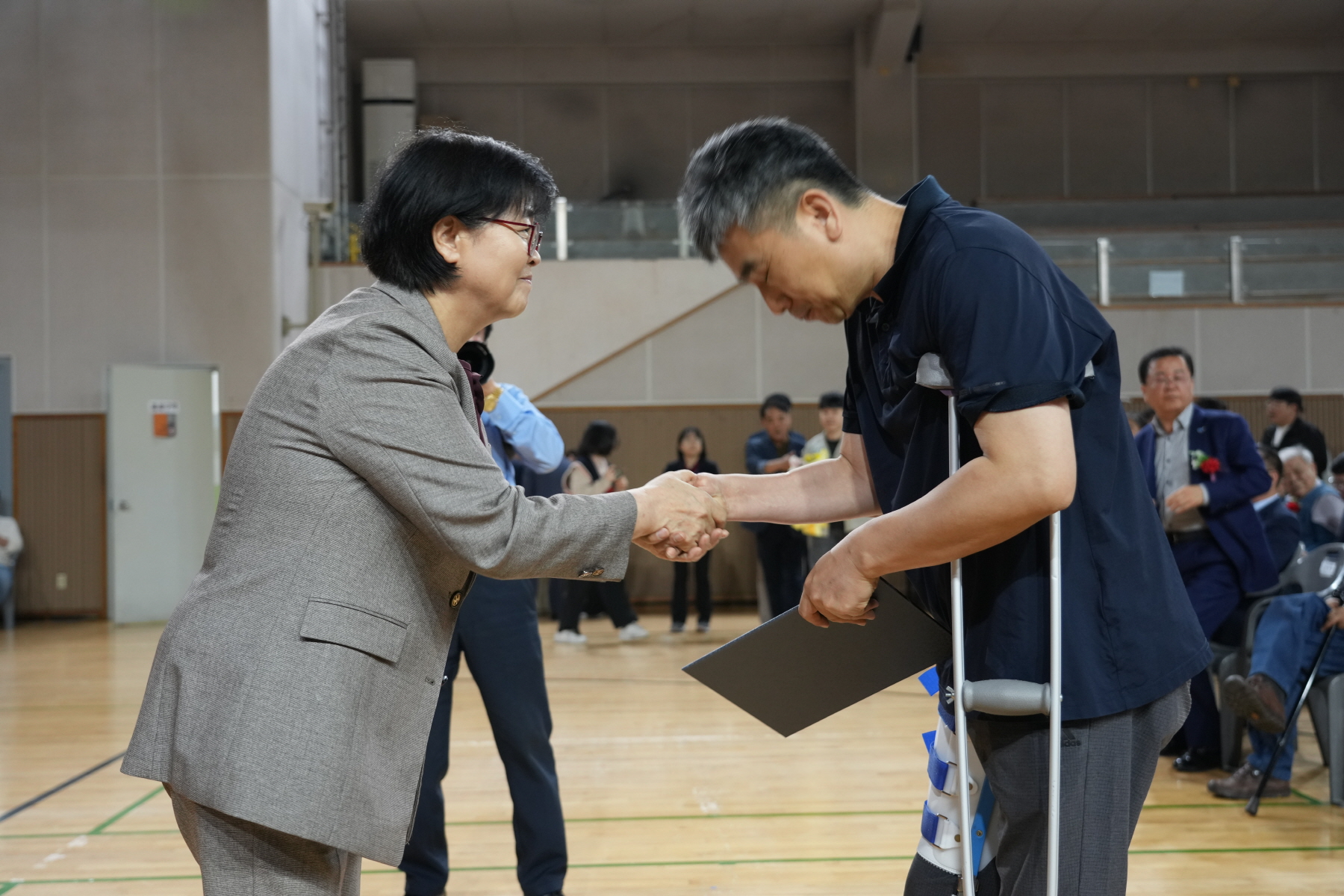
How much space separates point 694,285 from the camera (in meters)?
11.1

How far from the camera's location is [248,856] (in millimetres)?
1512

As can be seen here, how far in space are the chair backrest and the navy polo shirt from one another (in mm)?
3806

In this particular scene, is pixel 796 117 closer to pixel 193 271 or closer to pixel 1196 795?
pixel 193 271

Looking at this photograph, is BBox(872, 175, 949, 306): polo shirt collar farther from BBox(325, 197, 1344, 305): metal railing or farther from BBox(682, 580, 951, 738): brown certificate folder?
BBox(325, 197, 1344, 305): metal railing

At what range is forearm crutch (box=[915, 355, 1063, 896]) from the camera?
4.75ft

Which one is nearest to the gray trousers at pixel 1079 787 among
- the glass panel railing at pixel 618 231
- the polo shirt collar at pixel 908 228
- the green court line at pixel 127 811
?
the polo shirt collar at pixel 908 228

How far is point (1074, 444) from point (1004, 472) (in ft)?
0.53

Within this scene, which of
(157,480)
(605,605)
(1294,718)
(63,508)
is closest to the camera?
(1294,718)

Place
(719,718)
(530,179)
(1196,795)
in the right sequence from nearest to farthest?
(530,179)
(1196,795)
(719,718)

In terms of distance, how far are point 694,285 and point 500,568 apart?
9.73 meters

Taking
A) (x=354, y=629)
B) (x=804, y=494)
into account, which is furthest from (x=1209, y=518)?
(x=354, y=629)

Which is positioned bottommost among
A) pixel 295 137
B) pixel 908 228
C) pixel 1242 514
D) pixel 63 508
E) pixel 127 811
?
pixel 127 811

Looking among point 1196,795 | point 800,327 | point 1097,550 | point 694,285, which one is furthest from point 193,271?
point 1097,550

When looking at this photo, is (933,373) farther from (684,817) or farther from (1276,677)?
(1276,677)
